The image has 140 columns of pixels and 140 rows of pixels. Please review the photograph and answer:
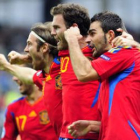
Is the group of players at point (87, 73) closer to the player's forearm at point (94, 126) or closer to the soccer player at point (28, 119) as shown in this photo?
the player's forearm at point (94, 126)

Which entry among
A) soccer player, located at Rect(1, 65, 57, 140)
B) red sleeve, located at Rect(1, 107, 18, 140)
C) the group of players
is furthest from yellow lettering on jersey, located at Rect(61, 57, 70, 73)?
red sleeve, located at Rect(1, 107, 18, 140)

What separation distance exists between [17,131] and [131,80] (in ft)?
11.1

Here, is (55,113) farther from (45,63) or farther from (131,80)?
(131,80)

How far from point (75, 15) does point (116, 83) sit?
3.28ft

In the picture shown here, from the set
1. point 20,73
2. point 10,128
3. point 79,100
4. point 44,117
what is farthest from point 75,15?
point 10,128

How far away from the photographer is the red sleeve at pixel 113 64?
5.04 m

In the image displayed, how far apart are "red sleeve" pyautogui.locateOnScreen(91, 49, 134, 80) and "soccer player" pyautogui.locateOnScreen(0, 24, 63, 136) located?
1.09m

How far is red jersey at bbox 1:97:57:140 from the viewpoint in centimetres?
774

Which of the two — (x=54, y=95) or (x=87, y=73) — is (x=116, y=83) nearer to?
(x=87, y=73)

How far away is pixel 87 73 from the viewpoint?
5.00 meters

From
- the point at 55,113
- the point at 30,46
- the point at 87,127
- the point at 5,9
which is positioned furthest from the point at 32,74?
the point at 5,9

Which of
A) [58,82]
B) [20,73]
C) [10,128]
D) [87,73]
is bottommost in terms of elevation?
[10,128]

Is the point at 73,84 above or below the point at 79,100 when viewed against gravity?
above

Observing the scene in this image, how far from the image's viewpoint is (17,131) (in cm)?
809
